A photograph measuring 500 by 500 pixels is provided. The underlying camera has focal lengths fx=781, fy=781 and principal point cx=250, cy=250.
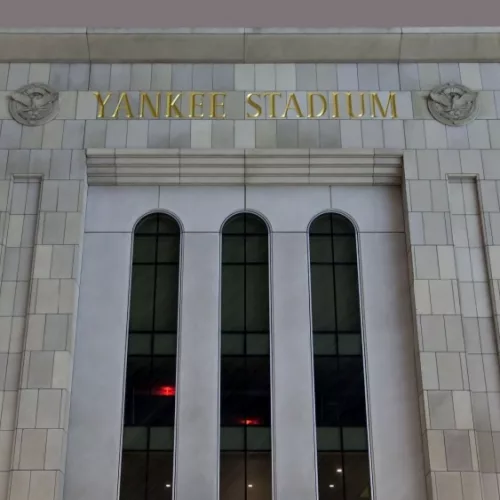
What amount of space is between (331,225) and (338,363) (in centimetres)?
334

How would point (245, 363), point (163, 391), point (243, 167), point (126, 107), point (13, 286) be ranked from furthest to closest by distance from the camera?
point (126, 107) < point (243, 167) < point (13, 286) < point (245, 363) < point (163, 391)

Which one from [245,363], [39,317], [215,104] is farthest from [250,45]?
[39,317]

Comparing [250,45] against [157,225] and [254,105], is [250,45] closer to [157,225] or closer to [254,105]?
[254,105]

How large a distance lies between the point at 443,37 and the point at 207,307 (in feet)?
28.9

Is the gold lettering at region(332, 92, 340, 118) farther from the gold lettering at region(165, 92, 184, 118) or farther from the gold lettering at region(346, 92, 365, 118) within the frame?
the gold lettering at region(165, 92, 184, 118)

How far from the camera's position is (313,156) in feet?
60.1

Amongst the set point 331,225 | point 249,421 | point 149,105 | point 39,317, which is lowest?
point 249,421

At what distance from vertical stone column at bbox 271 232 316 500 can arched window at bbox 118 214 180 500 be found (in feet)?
7.33

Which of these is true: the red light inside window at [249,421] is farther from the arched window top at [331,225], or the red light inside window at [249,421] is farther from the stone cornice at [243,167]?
the stone cornice at [243,167]

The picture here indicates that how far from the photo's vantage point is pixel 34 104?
18797 millimetres

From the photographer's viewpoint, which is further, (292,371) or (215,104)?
(215,104)

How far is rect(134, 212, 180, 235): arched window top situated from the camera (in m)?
18.3

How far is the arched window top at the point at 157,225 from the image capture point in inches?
720

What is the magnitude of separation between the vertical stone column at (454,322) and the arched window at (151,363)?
5.34 metres
